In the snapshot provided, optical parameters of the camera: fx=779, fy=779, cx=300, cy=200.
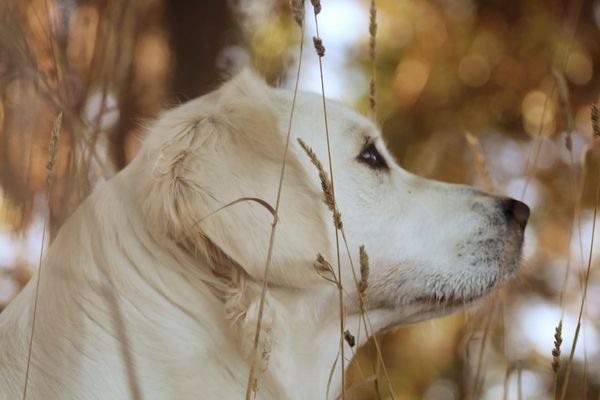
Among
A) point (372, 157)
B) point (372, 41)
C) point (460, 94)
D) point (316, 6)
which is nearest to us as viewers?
point (316, 6)

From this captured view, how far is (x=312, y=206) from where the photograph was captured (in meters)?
1.52

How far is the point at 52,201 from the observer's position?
144 cm

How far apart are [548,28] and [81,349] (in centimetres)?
486

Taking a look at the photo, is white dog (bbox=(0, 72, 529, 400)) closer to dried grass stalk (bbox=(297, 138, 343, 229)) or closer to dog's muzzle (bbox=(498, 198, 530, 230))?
dog's muzzle (bbox=(498, 198, 530, 230))

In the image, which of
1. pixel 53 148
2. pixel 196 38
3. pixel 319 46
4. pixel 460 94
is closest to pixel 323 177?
pixel 319 46

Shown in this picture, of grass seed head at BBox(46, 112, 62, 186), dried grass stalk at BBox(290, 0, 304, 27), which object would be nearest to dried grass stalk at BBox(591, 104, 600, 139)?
dried grass stalk at BBox(290, 0, 304, 27)

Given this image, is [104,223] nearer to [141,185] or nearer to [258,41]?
[141,185]

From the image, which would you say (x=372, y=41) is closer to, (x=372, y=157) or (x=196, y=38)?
(x=372, y=157)

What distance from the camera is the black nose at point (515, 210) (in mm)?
1714

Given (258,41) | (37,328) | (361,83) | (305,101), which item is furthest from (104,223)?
(361,83)

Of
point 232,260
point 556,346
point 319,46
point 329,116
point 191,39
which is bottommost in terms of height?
point 556,346

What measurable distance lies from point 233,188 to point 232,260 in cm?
13

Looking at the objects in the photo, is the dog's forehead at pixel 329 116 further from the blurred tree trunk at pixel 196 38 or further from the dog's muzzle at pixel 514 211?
the blurred tree trunk at pixel 196 38

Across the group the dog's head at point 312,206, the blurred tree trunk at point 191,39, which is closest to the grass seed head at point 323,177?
the dog's head at point 312,206
